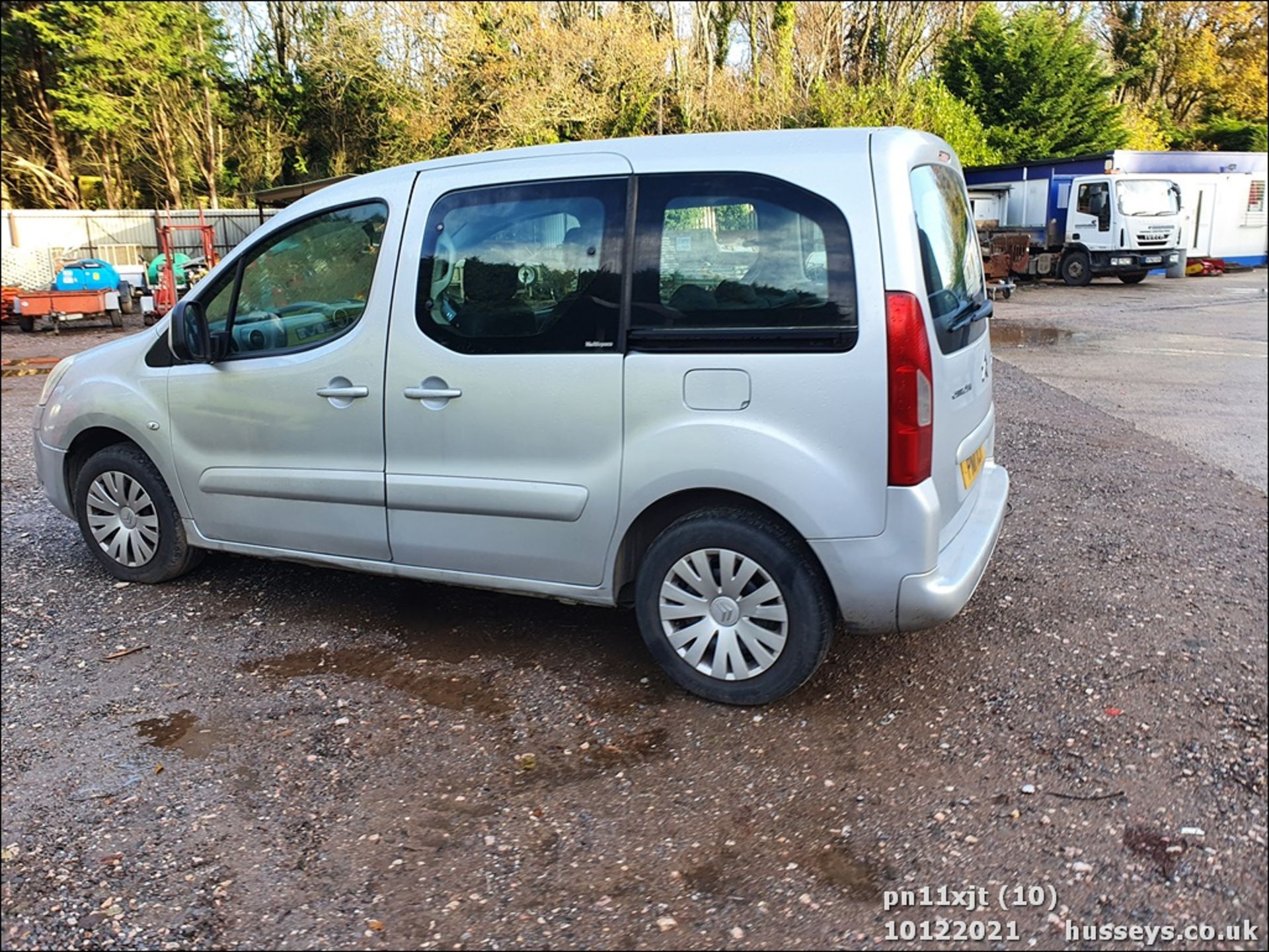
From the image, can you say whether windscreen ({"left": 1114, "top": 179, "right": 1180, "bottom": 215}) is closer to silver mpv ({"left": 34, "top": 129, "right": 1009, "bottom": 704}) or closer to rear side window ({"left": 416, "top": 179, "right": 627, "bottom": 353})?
silver mpv ({"left": 34, "top": 129, "right": 1009, "bottom": 704})

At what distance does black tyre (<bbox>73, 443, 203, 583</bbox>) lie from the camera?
4996 mm

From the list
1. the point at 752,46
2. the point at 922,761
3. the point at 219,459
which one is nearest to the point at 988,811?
the point at 922,761

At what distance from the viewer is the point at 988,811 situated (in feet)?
10.1

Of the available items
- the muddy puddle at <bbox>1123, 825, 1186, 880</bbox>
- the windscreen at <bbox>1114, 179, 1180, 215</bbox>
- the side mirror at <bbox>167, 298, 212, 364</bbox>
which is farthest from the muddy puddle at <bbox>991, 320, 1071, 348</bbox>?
the muddy puddle at <bbox>1123, 825, 1186, 880</bbox>

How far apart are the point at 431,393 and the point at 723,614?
141 cm

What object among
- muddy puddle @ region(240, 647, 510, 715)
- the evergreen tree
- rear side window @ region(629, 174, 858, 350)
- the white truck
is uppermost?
the evergreen tree

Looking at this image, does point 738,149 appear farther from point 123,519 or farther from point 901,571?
point 123,519

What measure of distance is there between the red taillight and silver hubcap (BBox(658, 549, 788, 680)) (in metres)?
0.62

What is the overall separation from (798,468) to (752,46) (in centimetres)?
2672

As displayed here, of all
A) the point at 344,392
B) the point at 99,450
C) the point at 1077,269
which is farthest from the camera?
the point at 1077,269

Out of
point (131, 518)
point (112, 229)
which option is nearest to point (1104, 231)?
point (112, 229)

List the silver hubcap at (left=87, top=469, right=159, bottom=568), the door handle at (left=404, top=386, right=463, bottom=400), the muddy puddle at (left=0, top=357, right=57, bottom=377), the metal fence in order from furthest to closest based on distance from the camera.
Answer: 1. the metal fence
2. the muddy puddle at (left=0, top=357, right=57, bottom=377)
3. the silver hubcap at (left=87, top=469, right=159, bottom=568)
4. the door handle at (left=404, top=386, right=463, bottom=400)

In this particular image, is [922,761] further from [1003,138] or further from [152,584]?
[1003,138]

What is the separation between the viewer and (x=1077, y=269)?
25.2m
